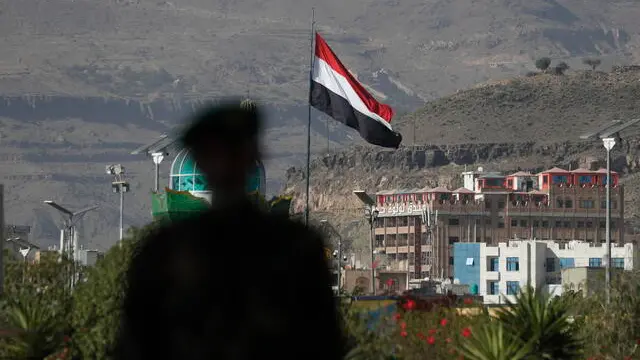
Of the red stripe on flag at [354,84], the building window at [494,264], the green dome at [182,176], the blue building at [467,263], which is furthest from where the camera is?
the blue building at [467,263]

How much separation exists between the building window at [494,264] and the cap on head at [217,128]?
429 ft

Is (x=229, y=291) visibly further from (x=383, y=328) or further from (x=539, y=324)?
(x=383, y=328)

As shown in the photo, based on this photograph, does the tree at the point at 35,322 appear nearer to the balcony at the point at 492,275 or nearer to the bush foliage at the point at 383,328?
the bush foliage at the point at 383,328

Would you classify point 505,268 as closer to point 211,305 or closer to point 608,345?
point 608,345

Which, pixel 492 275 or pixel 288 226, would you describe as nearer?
pixel 288 226

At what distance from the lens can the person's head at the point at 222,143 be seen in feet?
26.5

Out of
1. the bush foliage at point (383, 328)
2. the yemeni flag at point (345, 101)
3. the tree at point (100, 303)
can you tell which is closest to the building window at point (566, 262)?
the yemeni flag at point (345, 101)

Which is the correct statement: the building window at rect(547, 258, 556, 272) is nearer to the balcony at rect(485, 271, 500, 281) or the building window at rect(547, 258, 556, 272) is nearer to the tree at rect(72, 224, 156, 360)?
the balcony at rect(485, 271, 500, 281)

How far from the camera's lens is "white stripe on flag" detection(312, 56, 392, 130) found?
139 ft

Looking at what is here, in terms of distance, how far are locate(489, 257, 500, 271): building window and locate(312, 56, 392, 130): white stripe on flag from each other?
96.0m

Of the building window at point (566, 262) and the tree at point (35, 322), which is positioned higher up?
the building window at point (566, 262)

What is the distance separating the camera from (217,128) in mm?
8133

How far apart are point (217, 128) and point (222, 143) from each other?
7 cm

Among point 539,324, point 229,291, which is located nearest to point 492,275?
point 539,324
